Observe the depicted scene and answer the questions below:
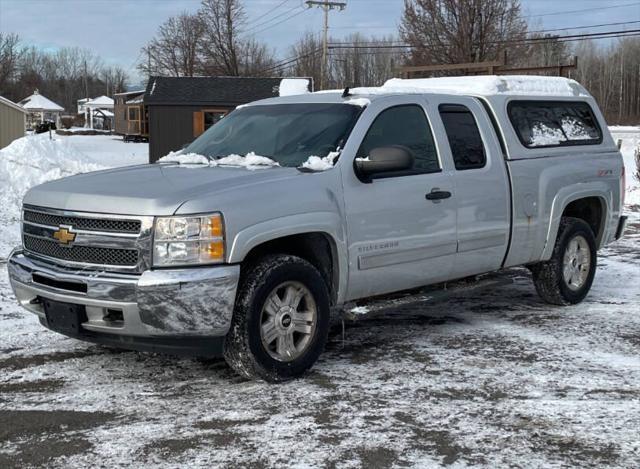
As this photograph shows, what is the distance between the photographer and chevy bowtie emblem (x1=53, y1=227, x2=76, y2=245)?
475 centimetres

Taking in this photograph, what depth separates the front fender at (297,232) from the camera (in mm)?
4609

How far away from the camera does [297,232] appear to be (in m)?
4.91

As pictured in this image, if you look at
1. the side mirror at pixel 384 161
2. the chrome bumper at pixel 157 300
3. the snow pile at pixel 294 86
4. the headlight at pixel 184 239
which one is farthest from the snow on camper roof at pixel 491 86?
the snow pile at pixel 294 86

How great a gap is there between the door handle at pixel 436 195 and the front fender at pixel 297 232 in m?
0.88

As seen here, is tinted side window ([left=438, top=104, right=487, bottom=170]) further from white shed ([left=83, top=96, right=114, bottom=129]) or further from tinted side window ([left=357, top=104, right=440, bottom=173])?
white shed ([left=83, top=96, right=114, bottom=129])

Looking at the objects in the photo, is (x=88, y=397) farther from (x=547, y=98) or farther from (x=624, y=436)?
(x=547, y=98)

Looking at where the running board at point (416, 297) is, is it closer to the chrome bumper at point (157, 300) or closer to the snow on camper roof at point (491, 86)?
the chrome bumper at point (157, 300)

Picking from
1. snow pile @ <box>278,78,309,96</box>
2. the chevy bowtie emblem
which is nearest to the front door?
the chevy bowtie emblem

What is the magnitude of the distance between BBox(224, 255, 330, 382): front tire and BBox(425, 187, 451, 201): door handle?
1.17 meters

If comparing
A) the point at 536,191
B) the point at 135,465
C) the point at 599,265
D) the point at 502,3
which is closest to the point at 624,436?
the point at 135,465

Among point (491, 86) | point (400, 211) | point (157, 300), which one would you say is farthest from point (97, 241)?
point (491, 86)

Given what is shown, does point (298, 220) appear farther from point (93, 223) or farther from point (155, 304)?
point (93, 223)

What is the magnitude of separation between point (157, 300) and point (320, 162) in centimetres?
149

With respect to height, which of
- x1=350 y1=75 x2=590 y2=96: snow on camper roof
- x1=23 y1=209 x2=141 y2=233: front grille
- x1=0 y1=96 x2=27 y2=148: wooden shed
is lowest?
x1=23 y1=209 x2=141 y2=233: front grille
